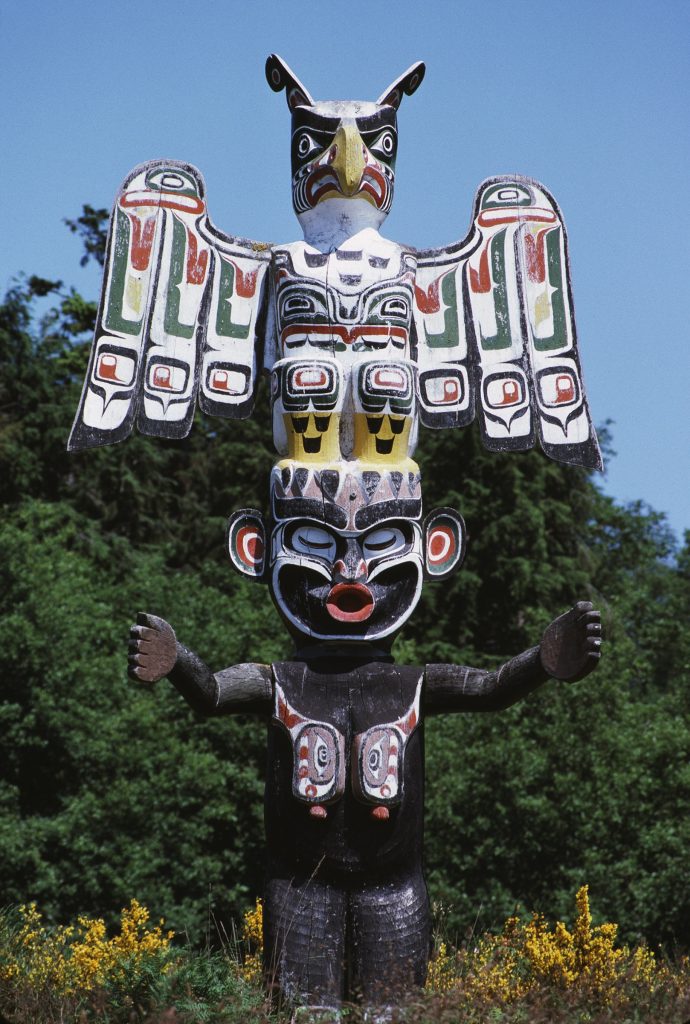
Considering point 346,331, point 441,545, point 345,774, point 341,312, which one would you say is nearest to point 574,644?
point 441,545

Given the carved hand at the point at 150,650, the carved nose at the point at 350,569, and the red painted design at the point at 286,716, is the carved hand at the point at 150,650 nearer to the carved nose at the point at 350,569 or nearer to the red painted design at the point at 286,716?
the red painted design at the point at 286,716

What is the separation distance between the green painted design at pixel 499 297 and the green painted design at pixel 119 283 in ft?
7.14

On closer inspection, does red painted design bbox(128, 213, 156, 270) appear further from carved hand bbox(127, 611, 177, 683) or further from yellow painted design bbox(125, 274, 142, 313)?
carved hand bbox(127, 611, 177, 683)

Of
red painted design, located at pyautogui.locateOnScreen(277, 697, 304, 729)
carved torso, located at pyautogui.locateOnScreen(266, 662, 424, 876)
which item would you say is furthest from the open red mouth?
red painted design, located at pyautogui.locateOnScreen(277, 697, 304, 729)

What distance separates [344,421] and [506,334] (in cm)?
130

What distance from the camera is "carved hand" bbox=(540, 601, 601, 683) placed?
6520 mm

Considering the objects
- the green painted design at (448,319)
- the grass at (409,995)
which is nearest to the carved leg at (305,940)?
the grass at (409,995)

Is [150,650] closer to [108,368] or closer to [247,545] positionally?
[247,545]

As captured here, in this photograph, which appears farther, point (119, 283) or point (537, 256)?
point (537, 256)

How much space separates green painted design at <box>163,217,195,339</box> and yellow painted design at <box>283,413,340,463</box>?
3.31 ft

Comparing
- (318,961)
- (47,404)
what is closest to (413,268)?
(318,961)

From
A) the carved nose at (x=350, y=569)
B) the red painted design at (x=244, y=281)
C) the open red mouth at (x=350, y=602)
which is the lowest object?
the open red mouth at (x=350, y=602)

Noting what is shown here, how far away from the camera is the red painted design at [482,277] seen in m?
8.30

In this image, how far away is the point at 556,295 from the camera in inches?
329
